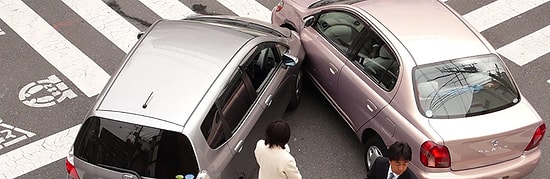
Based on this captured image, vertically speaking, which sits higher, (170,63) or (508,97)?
(170,63)

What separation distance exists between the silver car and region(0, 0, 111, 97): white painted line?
2176 millimetres

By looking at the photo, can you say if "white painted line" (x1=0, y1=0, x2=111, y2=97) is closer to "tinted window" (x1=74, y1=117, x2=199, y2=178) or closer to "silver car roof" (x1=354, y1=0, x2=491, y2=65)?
"tinted window" (x1=74, y1=117, x2=199, y2=178)

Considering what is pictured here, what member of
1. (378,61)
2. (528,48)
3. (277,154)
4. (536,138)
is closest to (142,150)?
(277,154)

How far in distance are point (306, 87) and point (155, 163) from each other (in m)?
3.61

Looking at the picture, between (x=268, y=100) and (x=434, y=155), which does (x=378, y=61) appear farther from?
(x=434, y=155)

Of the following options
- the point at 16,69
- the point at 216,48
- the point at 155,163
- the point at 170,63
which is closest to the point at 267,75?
the point at 216,48

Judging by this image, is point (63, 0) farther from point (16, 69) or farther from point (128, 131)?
point (128, 131)

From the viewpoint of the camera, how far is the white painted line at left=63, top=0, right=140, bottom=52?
34.8 ft

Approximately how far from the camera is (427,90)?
7.25m

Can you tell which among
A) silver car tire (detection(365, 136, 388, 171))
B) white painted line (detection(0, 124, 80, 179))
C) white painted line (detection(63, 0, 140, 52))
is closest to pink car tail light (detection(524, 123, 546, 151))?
silver car tire (detection(365, 136, 388, 171))

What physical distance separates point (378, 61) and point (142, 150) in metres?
2.88

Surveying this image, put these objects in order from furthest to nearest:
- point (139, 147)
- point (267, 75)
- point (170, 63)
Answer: point (267, 75) → point (170, 63) → point (139, 147)

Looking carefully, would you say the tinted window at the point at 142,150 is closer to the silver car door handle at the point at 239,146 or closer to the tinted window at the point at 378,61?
the silver car door handle at the point at 239,146

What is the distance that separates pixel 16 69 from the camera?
32.4 feet
